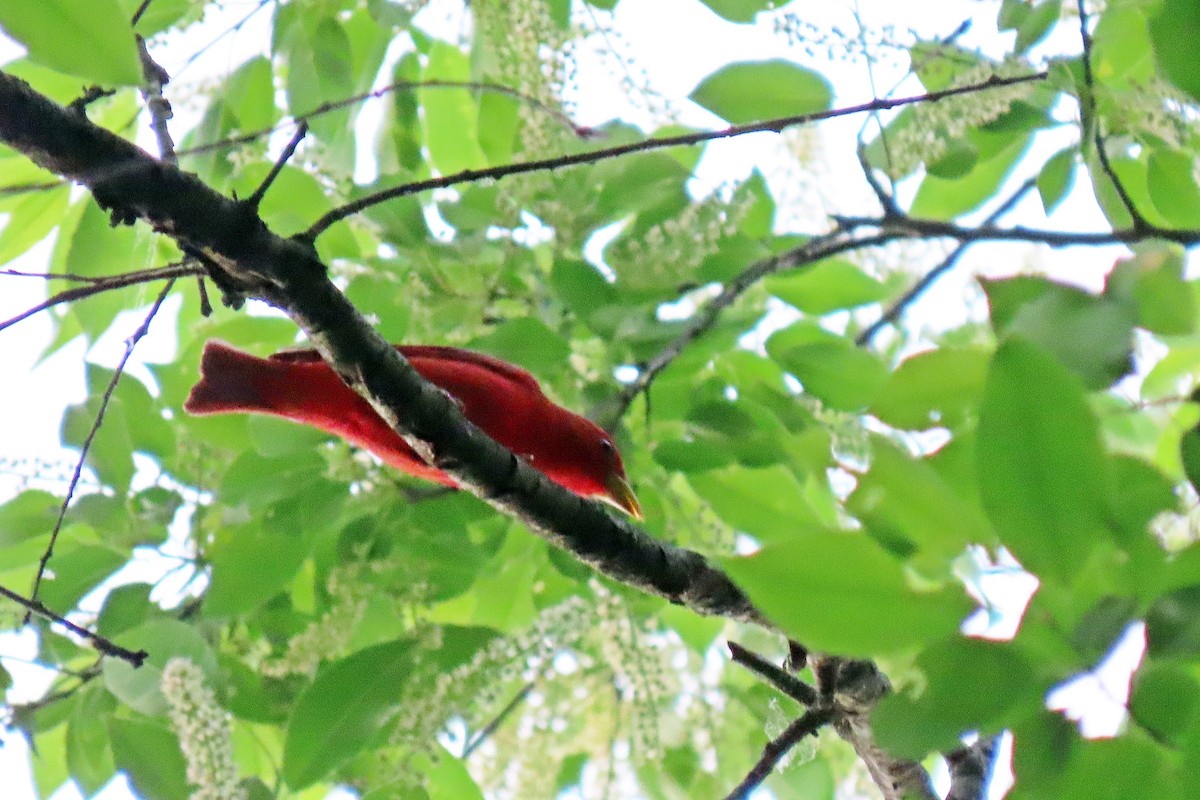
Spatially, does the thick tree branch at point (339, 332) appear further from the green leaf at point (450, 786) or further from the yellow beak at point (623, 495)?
the green leaf at point (450, 786)

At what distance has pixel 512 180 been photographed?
2.60 meters

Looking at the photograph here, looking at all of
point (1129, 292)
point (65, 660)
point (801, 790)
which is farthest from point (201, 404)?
point (1129, 292)

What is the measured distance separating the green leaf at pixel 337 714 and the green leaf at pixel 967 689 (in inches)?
62.8

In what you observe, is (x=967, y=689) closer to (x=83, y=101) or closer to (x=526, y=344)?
(x=83, y=101)

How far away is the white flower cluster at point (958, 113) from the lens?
2152 mm

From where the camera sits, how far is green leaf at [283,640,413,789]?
229 centimetres

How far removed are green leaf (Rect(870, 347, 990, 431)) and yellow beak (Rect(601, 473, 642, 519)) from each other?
1444 millimetres

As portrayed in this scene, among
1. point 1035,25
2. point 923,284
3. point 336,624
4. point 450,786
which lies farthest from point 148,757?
point 923,284

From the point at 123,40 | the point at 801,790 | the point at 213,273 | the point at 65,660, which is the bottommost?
the point at 801,790

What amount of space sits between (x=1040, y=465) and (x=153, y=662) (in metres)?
1.89

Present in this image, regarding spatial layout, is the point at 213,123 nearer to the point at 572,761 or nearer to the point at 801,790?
the point at 572,761

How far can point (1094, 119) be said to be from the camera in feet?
6.75

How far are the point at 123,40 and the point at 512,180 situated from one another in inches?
56.4

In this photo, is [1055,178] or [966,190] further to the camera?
[966,190]
